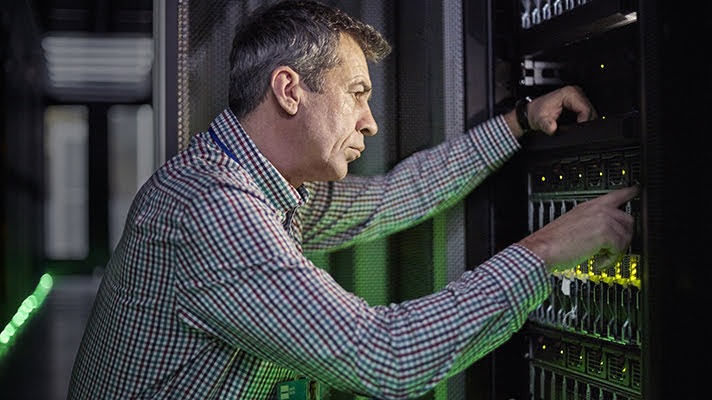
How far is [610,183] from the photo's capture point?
51.2 inches

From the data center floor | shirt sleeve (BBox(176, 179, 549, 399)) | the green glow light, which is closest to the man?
→ shirt sleeve (BBox(176, 179, 549, 399))

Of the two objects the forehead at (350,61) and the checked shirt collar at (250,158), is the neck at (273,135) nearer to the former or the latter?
the checked shirt collar at (250,158)

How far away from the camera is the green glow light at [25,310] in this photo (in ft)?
19.1

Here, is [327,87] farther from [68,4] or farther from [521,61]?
[68,4]

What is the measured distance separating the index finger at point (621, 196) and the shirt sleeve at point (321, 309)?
0.78 feet

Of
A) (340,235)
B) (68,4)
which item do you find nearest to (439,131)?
(340,235)

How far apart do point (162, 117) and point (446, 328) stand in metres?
0.91

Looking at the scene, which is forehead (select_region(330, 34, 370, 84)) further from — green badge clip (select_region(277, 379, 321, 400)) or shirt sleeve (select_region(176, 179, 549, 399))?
green badge clip (select_region(277, 379, 321, 400))

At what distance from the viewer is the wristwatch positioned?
1.50 meters

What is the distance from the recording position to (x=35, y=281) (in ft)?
31.1

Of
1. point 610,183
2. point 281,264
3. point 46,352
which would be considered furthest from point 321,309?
point 46,352

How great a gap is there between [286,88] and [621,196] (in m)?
0.70

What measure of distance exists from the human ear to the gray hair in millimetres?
19

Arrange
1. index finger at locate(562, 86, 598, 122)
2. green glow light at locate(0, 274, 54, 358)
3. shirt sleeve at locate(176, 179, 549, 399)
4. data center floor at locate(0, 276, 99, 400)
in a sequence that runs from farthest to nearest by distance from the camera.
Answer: green glow light at locate(0, 274, 54, 358), data center floor at locate(0, 276, 99, 400), index finger at locate(562, 86, 598, 122), shirt sleeve at locate(176, 179, 549, 399)
